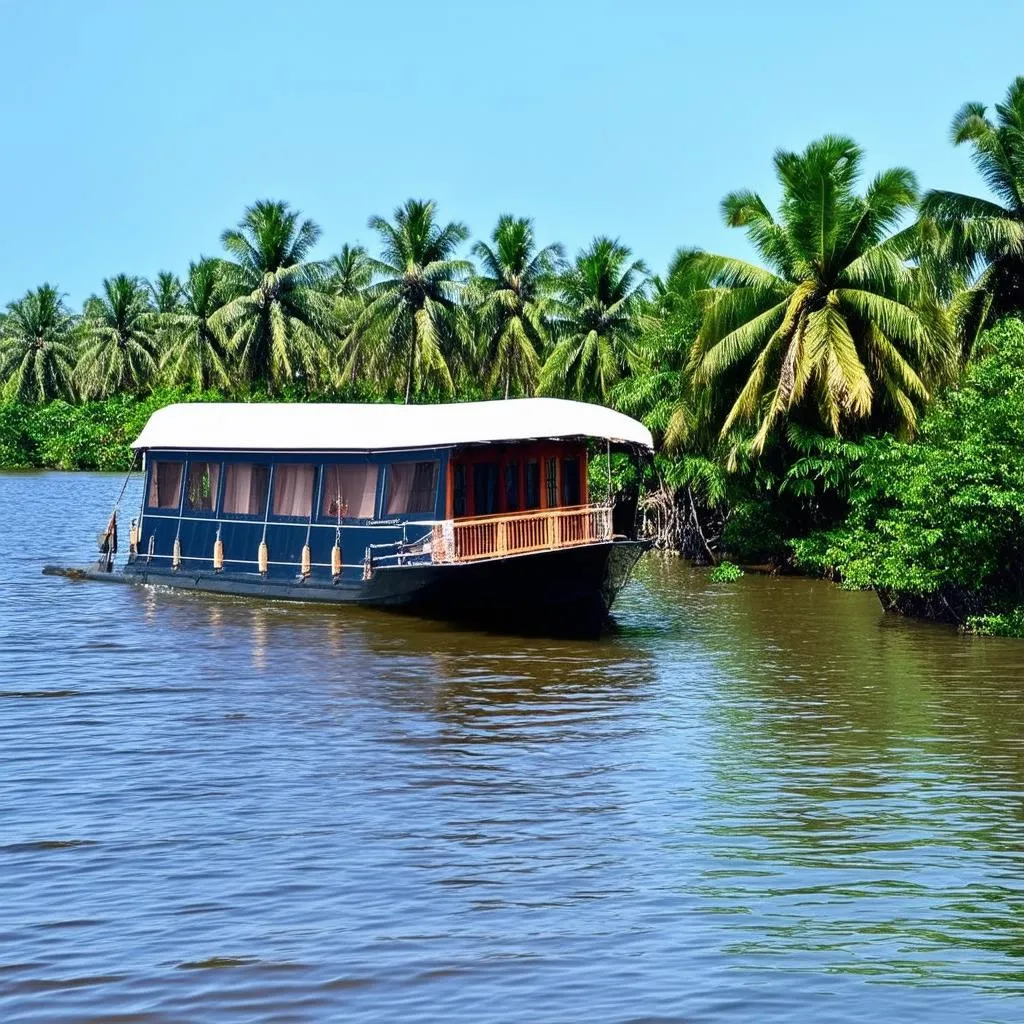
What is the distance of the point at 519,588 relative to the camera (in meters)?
24.2

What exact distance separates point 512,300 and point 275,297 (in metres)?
11.4

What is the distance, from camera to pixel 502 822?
1265 cm

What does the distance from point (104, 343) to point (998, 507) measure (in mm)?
73204

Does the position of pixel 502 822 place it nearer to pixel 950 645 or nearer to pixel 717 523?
pixel 950 645

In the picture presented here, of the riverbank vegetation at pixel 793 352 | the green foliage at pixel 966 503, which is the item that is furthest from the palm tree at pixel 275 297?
the green foliage at pixel 966 503

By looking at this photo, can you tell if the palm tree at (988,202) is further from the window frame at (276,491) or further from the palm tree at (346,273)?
the palm tree at (346,273)

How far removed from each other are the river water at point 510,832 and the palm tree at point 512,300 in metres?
36.3

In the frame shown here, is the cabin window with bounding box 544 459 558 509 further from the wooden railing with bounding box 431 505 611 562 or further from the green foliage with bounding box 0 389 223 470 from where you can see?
the green foliage with bounding box 0 389 223 470

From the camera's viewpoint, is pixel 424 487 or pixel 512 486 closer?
pixel 424 487

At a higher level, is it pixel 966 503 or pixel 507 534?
pixel 966 503

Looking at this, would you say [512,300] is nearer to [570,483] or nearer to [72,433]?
[570,483]

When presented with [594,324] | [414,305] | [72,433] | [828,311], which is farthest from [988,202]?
[72,433]

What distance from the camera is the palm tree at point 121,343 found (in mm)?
88000

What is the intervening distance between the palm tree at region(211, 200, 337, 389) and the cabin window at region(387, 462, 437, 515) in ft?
127
